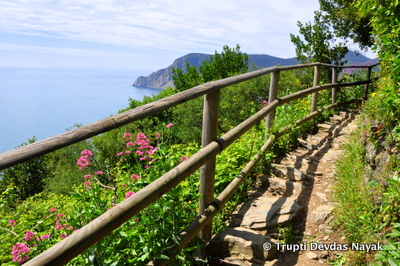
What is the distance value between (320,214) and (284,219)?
42cm

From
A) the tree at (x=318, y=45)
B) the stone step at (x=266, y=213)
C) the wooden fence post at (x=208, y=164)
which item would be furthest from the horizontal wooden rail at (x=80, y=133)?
the tree at (x=318, y=45)

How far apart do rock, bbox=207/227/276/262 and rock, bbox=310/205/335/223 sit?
0.70 metres

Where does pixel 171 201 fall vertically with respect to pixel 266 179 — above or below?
above

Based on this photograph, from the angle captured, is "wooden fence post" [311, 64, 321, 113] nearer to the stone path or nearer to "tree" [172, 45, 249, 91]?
the stone path

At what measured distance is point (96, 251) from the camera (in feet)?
6.16

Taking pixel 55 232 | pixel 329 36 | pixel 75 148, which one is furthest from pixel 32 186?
pixel 55 232

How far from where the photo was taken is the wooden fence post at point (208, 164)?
2.57 metres

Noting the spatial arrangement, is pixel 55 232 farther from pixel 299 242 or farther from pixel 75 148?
pixel 75 148

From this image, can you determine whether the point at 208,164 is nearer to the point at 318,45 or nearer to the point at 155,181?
the point at 155,181

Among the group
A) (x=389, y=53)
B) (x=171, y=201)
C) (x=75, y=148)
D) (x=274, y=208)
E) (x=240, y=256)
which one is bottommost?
(x=75, y=148)

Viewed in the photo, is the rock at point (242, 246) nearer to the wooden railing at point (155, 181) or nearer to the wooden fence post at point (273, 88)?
the wooden railing at point (155, 181)

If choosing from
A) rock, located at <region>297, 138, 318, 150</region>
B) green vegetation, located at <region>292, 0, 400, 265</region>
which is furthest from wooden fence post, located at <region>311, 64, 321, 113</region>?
green vegetation, located at <region>292, 0, 400, 265</region>

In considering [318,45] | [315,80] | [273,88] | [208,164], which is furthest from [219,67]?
[208,164]

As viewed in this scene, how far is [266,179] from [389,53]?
217 cm
